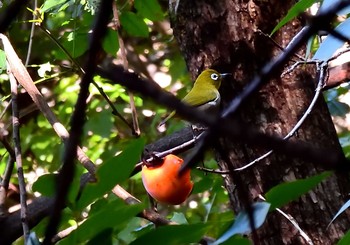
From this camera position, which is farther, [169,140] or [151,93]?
[169,140]

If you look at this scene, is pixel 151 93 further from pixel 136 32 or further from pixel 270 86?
pixel 136 32

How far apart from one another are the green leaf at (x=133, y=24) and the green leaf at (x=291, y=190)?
4.13ft

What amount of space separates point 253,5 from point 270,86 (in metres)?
0.17

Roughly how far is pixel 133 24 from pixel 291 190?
1295 millimetres

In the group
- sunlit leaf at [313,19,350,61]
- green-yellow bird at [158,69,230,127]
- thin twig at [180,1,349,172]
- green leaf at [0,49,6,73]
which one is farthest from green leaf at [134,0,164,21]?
thin twig at [180,1,349,172]

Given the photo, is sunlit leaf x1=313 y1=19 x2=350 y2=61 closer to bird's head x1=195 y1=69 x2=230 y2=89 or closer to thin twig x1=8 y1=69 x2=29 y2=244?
thin twig x1=8 y1=69 x2=29 y2=244

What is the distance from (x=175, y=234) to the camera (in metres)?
0.39

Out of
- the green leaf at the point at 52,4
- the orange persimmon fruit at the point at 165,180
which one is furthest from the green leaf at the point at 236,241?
the green leaf at the point at 52,4

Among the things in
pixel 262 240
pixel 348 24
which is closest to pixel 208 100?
pixel 262 240

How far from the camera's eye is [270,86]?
131 cm

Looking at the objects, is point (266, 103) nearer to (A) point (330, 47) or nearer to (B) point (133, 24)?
(B) point (133, 24)

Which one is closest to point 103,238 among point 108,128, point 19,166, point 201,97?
point 19,166

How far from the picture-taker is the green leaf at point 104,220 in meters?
0.40

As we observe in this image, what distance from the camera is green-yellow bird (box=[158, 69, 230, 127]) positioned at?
1.32 meters
